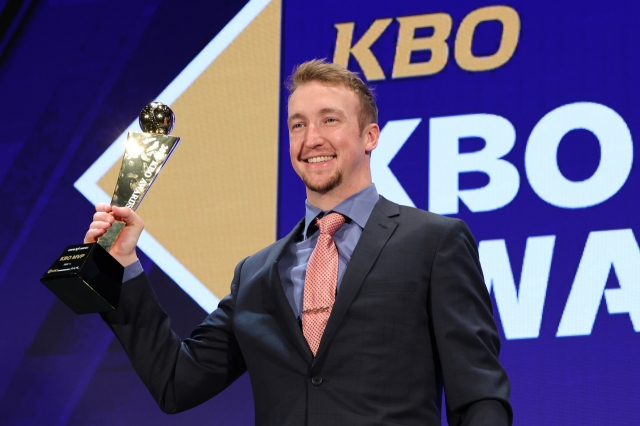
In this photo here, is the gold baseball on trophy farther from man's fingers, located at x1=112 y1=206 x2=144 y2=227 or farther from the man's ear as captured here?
the man's ear

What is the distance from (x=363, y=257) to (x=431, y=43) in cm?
152

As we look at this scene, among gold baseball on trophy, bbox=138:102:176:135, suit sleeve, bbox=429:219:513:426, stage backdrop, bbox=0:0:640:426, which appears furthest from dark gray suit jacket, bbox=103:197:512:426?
stage backdrop, bbox=0:0:640:426

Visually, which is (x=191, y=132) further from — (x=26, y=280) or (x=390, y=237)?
(x=390, y=237)

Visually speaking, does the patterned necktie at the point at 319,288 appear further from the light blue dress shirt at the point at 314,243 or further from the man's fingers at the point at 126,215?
the man's fingers at the point at 126,215

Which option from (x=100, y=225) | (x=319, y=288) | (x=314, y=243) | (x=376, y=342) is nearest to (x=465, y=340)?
(x=376, y=342)

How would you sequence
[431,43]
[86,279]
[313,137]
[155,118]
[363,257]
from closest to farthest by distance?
1. [86,279]
2. [363,257]
3. [313,137]
4. [155,118]
5. [431,43]

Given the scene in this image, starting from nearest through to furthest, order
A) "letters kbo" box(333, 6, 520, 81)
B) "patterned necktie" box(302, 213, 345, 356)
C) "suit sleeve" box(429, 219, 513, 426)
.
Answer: "suit sleeve" box(429, 219, 513, 426)
"patterned necktie" box(302, 213, 345, 356)
"letters kbo" box(333, 6, 520, 81)

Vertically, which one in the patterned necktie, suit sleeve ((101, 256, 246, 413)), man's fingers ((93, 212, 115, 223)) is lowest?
suit sleeve ((101, 256, 246, 413))

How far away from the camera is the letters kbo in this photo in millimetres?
3016

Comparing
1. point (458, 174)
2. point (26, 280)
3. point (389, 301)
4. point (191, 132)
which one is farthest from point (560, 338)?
point (26, 280)

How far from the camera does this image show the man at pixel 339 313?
1.68 meters

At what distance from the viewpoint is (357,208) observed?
1.92 meters

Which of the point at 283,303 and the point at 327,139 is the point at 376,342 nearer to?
the point at 283,303

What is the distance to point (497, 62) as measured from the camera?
3.00m
